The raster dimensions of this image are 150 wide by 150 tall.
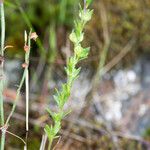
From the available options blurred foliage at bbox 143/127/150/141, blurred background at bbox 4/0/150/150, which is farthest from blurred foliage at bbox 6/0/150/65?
blurred foliage at bbox 143/127/150/141

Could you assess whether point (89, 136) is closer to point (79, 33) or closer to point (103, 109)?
point (103, 109)

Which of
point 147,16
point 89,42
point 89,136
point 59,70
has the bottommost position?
point 89,136

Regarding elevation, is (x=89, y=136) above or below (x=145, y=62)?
below

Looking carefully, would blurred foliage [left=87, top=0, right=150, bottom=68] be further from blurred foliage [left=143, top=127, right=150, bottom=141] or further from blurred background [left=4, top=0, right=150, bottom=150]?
blurred foliage [left=143, top=127, right=150, bottom=141]

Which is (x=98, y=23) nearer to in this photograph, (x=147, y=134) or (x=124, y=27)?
(x=124, y=27)

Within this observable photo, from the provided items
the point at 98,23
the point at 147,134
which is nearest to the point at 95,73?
the point at 98,23

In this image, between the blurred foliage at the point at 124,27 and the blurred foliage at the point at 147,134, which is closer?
the blurred foliage at the point at 147,134

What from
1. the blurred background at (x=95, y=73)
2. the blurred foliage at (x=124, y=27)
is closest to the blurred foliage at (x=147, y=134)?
the blurred background at (x=95, y=73)

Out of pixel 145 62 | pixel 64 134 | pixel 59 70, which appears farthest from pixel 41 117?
pixel 145 62

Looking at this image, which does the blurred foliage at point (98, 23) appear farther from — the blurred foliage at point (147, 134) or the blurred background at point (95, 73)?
the blurred foliage at point (147, 134)
